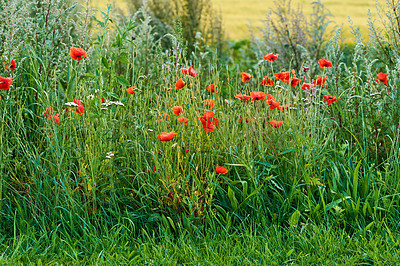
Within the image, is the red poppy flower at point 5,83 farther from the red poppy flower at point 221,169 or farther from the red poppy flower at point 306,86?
the red poppy flower at point 306,86

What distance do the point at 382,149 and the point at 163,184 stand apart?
1.63 meters

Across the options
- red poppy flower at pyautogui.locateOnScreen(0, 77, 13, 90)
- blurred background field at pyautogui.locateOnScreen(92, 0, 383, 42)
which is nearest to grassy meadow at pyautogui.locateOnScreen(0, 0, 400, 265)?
red poppy flower at pyautogui.locateOnScreen(0, 77, 13, 90)

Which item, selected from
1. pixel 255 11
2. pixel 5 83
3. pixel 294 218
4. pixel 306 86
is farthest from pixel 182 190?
pixel 255 11

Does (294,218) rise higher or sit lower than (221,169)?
lower

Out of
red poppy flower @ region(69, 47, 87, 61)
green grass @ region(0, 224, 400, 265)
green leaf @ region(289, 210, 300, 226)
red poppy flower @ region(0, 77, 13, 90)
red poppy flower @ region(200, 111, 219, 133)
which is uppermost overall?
red poppy flower @ region(69, 47, 87, 61)

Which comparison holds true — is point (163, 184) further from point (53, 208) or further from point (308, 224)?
point (308, 224)

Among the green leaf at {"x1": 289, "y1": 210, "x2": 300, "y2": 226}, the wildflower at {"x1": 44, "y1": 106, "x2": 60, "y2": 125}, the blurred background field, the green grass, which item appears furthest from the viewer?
the blurred background field

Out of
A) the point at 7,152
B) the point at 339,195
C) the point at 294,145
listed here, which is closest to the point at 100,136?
the point at 7,152

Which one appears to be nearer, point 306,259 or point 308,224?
point 306,259

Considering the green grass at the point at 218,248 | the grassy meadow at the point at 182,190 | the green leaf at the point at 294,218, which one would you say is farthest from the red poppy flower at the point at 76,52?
the green leaf at the point at 294,218

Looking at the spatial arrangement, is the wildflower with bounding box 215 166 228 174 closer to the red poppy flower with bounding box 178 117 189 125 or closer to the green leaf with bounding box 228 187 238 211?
the green leaf with bounding box 228 187 238 211

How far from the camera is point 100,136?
2625 millimetres

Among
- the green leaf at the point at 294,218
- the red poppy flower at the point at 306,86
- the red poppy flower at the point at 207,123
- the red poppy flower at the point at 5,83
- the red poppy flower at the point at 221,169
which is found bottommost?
the green leaf at the point at 294,218

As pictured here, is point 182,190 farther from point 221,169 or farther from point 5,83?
point 5,83
